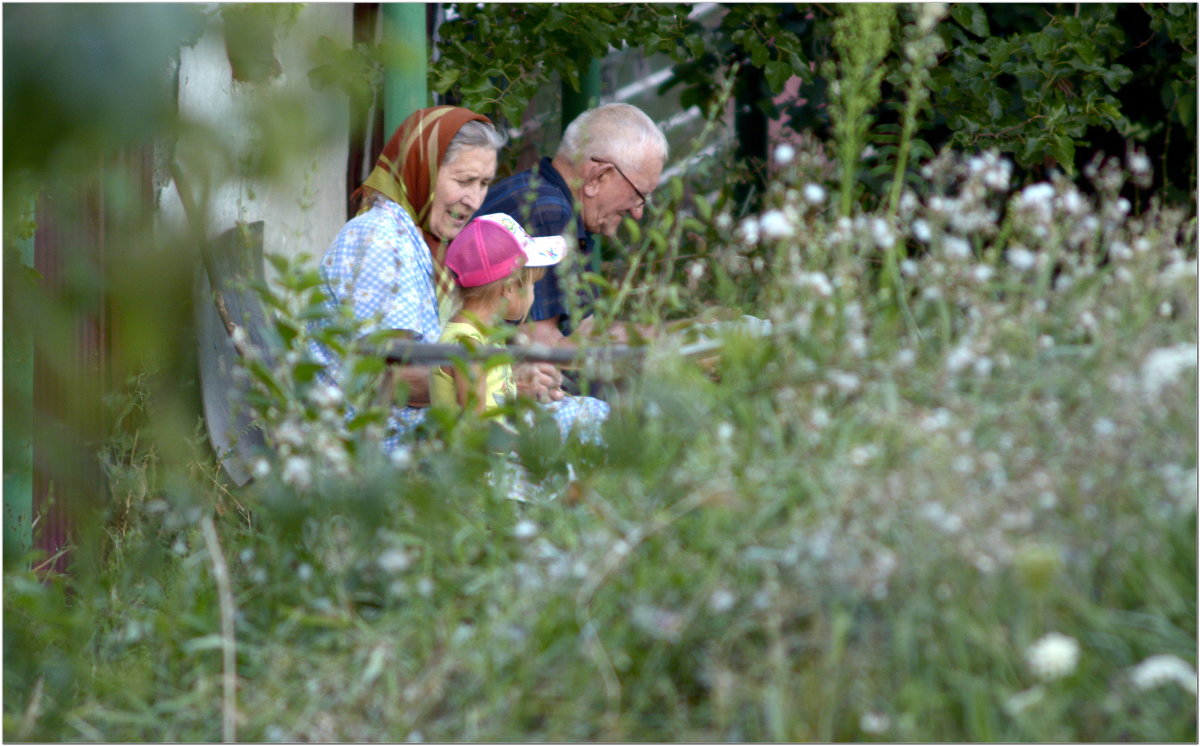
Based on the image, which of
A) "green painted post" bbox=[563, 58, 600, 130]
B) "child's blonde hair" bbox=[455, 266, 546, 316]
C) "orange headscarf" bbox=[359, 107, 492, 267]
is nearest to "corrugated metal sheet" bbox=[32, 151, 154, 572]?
"child's blonde hair" bbox=[455, 266, 546, 316]

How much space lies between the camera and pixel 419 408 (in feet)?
9.59

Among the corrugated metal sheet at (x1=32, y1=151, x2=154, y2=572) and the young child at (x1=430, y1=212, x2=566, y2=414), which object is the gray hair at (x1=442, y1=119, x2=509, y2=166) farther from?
the corrugated metal sheet at (x1=32, y1=151, x2=154, y2=572)

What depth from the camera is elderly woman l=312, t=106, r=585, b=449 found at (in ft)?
9.07

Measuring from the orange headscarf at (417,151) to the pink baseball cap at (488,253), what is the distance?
245 millimetres

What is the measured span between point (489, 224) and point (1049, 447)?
1.67 meters

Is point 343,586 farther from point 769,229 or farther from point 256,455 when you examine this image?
point 769,229

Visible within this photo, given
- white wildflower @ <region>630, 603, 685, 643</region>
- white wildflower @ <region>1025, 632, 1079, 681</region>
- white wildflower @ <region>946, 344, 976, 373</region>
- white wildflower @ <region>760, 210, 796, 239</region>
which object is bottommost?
white wildflower @ <region>630, 603, 685, 643</region>

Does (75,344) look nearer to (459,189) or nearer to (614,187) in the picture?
(459,189)

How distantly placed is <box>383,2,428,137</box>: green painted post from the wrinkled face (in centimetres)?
68

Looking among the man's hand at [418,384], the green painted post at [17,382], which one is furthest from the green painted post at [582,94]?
the green painted post at [17,382]

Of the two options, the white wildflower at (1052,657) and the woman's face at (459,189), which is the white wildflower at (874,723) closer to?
the white wildflower at (1052,657)

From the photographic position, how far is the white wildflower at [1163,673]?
4.32 ft

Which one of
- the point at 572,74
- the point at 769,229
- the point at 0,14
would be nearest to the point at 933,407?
the point at 769,229

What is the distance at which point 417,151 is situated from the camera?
3180 millimetres
